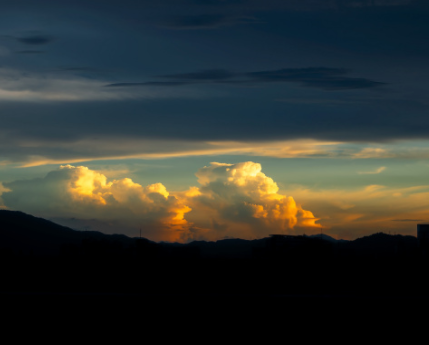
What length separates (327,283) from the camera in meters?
73.2

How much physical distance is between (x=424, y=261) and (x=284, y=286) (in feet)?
128

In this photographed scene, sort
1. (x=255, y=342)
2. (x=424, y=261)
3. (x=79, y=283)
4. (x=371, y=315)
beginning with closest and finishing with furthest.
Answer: (x=255, y=342) → (x=371, y=315) → (x=79, y=283) → (x=424, y=261)

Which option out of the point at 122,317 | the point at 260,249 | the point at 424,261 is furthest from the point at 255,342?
the point at 260,249

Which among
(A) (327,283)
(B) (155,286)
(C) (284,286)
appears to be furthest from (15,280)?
(A) (327,283)

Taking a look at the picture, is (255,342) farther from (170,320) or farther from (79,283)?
(79,283)

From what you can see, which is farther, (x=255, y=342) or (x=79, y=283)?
(x=79, y=283)

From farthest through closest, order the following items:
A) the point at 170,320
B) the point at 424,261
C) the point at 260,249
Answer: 1. the point at 260,249
2. the point at 424,261
3. the point at 170,320

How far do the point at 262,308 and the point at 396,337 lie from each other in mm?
8176

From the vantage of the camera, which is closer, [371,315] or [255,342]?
[255,342]

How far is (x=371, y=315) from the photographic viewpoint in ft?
87.0

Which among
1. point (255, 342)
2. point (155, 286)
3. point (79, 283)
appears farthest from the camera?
point (79, 283)

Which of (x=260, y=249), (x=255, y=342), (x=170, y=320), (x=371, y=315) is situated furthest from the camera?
(x=260, y=249)

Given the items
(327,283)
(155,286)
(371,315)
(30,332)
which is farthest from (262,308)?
(327,283)

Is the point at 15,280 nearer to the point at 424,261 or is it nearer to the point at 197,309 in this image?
the point at 197,309
